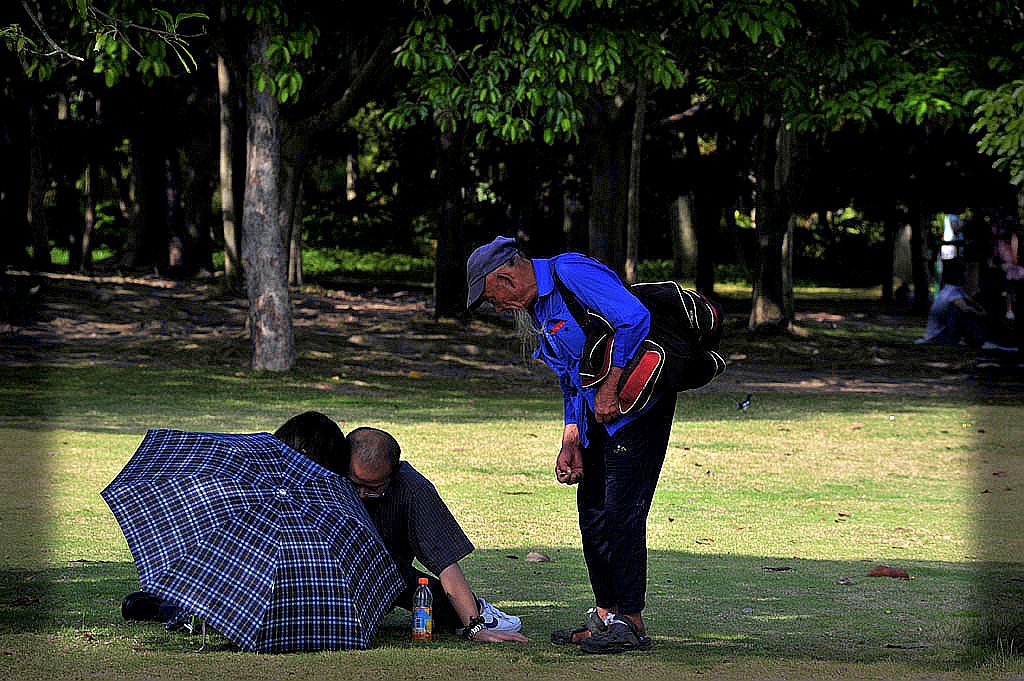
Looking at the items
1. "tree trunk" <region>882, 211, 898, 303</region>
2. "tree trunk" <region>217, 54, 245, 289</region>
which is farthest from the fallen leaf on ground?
"tree trunk" <region>882, 211, 898, 303</region>

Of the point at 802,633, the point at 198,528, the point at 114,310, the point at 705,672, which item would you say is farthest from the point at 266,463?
the point at 114,310

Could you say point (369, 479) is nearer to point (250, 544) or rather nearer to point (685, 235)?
point (250, 544)

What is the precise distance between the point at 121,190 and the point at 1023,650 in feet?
139

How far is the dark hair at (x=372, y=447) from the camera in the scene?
6.21m

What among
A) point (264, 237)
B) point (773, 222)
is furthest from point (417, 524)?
point (773, 222)

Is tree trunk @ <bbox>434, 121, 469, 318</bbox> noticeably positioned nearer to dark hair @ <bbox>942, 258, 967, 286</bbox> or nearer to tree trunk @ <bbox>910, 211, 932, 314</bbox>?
dark hair @ <bbox>942, 258, 967, 286</bbox>

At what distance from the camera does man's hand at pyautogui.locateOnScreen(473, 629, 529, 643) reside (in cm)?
617

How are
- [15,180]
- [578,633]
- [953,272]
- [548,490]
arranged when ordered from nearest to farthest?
[578,633], [548,490], [953,272], [15,180]

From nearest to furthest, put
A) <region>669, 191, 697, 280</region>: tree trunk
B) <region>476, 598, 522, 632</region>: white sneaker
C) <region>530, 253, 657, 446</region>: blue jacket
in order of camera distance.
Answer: <region>530, 253, 657, 446</region>: blue jacket, <region>476, 598, 522, 632</region>: white sneaker, <region>669, 191, 697, 280</region>: tree trunk

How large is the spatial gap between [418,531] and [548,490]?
5.69 metres

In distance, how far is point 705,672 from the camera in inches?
214

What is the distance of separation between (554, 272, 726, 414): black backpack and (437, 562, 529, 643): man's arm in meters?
1.05

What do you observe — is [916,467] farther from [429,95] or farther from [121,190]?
[121,190]

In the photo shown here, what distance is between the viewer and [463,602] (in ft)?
20.6
